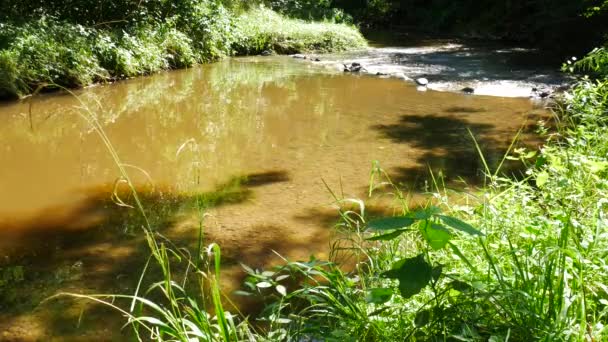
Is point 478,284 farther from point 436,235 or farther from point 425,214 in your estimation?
point 425,214

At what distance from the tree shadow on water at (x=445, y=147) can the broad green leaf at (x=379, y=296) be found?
2.51m

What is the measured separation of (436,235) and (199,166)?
418 cm

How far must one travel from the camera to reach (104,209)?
452 cm

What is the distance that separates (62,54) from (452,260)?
8070 millimetres

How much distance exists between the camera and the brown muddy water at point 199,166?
137 inches

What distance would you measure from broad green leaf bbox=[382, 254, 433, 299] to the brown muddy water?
767 mm

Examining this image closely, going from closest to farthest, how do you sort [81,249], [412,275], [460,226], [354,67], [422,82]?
[460,226]
[412,275]
[81,249]
[422,82]
[354,67]

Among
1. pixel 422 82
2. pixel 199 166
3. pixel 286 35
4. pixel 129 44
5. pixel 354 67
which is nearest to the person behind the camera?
pixel 199 166

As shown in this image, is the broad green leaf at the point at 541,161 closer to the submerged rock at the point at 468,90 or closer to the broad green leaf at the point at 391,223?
the broad green leaf at the point at 391,223

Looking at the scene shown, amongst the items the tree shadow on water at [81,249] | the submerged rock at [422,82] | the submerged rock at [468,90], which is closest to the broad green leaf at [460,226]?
the tree shadow on water at [81,249]

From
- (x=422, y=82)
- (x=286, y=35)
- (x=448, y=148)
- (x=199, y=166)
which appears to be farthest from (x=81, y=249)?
(x=286, y=35)

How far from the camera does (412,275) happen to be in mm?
1718

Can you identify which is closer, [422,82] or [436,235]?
[436,235]

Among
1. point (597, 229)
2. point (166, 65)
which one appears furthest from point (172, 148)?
point (166, 65)
